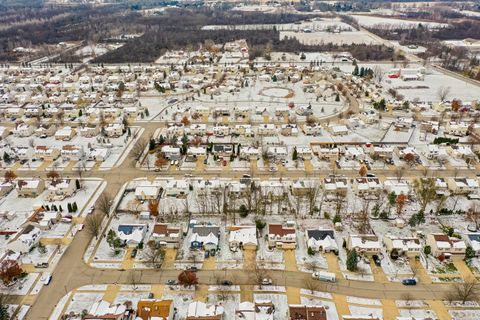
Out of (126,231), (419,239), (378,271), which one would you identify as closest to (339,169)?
(419,239)

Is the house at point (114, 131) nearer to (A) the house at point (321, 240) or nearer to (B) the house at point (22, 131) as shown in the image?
(B) the house at point (22, 131)

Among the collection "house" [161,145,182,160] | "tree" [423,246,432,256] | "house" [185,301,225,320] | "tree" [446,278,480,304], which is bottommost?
"tree" [446,278,480,304]

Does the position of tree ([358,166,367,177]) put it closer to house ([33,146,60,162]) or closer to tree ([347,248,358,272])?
tree ([347,248,358,272])

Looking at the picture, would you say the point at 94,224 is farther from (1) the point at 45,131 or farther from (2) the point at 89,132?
Result: (1) the point at 45,131

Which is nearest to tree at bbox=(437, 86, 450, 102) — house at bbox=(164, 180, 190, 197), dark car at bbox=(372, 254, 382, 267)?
dark car at bbox=(372, 254, 382, 267)

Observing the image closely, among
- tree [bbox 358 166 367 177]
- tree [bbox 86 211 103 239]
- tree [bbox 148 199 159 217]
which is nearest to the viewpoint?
tree [bbox 86 211 103 239]

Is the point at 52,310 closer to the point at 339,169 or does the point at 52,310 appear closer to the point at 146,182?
the point at 146,182
